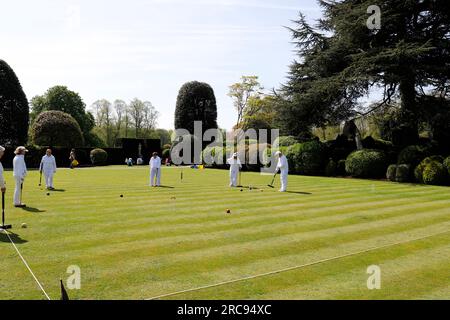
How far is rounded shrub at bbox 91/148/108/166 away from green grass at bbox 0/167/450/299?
126 ft

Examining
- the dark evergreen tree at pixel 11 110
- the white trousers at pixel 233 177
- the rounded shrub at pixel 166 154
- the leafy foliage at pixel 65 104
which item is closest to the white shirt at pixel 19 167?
the white trousers at pixel 233 177

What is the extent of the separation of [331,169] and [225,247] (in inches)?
1006

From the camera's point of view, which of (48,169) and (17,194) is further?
(48,169)

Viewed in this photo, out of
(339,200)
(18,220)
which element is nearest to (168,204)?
(18,220)

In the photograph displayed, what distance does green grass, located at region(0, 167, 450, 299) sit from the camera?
648 centimetres

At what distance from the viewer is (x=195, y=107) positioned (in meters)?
66.8

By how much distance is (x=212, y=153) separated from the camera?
46094 mm

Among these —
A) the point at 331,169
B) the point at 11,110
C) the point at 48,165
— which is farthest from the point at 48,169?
the point at 11,110

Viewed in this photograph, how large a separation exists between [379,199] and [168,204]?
964 cm

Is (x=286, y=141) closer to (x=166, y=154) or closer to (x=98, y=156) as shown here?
(x=98, y=156)

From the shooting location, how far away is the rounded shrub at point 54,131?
53.6 m

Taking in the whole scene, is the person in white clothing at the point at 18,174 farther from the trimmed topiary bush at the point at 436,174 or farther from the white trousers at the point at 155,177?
the trimmed topiary bush at the point at 436,174

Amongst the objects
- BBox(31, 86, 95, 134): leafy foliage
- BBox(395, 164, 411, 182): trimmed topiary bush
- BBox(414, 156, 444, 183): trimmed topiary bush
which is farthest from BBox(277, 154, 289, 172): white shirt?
BBox(31, 86, 95, 134): leafy foliage

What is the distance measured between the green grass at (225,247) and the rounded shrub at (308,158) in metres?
17.2
